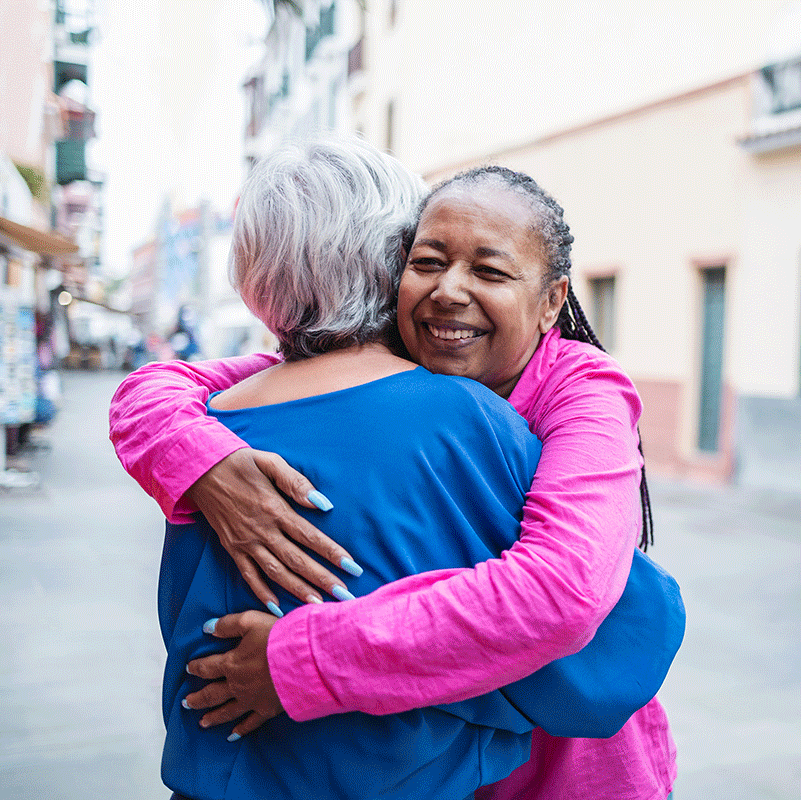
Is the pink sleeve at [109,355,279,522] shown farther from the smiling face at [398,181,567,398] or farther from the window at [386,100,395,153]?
the window at [386,100,395,153]

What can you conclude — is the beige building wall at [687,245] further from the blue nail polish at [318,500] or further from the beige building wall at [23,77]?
the blue nail polish at [318,500]

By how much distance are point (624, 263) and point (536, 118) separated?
138 inches

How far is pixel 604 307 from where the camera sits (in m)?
12.2

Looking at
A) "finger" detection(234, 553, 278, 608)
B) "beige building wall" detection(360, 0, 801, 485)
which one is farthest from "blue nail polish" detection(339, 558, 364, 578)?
"beige building wall" detection(360, 0, 801, 485)

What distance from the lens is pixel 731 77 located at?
9984 mm

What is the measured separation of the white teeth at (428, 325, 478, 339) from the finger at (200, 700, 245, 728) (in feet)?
2.09

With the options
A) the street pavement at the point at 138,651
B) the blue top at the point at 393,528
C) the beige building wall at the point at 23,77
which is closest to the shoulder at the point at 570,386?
the blue top at the point at 393,528

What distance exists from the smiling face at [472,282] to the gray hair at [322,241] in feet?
0.15

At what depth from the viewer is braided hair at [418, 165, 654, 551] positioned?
55.3 inches

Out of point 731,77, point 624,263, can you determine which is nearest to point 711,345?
point 624,263

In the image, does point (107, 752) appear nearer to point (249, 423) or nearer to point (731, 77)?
point (249, 423)

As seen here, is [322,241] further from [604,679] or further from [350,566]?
[604,679]

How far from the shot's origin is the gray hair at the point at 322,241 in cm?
126

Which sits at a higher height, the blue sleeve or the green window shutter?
the green window shutter
